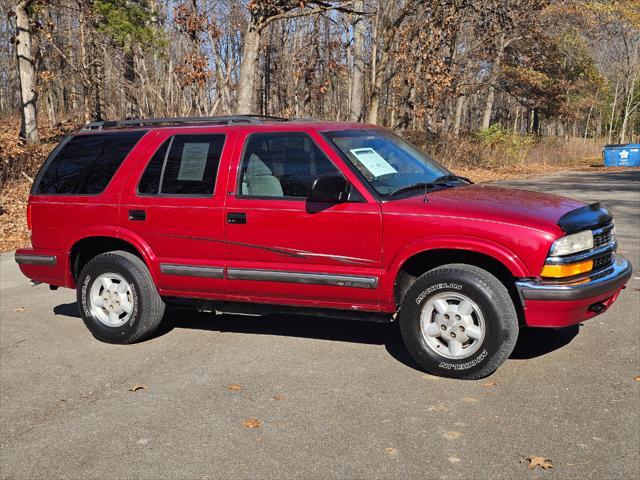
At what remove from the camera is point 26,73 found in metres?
19.6

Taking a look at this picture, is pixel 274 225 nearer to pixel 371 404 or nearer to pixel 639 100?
pixel 371 404

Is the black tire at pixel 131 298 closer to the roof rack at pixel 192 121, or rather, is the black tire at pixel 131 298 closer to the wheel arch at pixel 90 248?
the wheel arch at pixel 90 248

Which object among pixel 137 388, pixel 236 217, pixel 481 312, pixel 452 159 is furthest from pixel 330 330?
pixel 452 159

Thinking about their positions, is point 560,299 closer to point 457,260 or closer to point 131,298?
point 457,260

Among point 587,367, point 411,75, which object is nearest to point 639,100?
point 411,75

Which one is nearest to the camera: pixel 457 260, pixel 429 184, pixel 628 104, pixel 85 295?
pixel 457 260

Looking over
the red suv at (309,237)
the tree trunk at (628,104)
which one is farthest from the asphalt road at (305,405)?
the tree trunk at (628,104)

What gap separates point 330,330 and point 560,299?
2372 mm

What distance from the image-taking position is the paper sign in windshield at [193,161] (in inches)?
240

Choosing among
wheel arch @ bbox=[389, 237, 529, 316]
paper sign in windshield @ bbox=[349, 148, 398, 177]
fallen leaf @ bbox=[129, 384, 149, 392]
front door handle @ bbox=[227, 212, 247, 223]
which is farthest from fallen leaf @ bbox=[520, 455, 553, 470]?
front door handle @ bbox=[227, 212, 247, 223]

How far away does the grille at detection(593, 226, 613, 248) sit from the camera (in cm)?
530

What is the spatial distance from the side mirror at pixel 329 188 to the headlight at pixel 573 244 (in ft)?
5.04

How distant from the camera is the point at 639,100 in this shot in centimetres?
5794

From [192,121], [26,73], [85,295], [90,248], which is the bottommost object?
[85,295]
